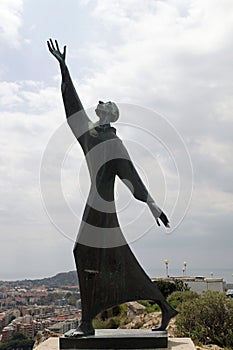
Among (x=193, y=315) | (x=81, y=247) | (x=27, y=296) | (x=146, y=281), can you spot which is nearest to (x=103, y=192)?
(x=81, y=247)

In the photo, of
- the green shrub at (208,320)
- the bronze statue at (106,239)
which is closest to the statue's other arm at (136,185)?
the bronze statue at (106,239)

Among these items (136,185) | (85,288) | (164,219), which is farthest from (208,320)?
(136,185)

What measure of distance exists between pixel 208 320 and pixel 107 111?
26.8ft

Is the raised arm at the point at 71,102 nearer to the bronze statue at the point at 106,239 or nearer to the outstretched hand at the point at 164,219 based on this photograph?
the bronze statue at the point at 106,239

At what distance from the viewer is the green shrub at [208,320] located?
1237 centimetres

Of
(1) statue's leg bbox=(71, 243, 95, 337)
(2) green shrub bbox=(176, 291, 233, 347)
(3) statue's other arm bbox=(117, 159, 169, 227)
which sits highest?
(3) statue's other arm bbox=(117, 159, 169, 227)

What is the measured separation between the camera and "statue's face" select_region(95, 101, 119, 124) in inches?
283

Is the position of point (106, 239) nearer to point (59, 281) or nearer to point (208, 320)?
point (59, 281)

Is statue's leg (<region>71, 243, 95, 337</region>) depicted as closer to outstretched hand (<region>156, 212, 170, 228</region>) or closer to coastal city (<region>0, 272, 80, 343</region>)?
outstretched hand (<region>156, 212, 170, 228</region>)

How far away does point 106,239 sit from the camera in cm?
681

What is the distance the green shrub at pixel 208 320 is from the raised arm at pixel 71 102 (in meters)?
7.65

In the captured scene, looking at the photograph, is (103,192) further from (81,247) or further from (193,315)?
(193,315)

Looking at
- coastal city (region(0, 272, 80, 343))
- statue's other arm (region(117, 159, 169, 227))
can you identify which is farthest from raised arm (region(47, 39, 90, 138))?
A: coastal city (region(0, 272, 80, 343))

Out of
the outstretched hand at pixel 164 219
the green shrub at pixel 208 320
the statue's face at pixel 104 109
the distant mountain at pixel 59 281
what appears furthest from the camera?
the green shrub at pixel 208 320
